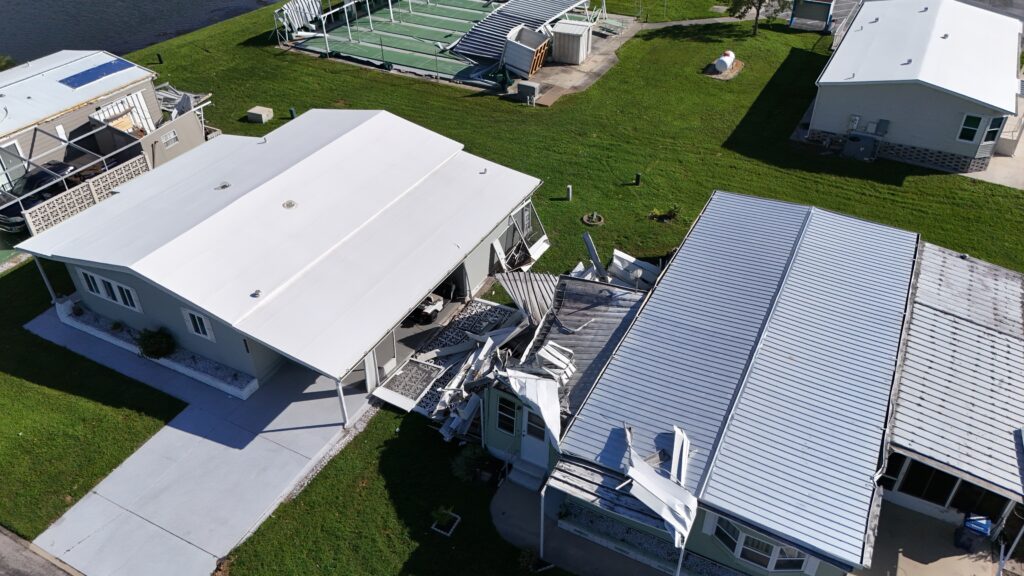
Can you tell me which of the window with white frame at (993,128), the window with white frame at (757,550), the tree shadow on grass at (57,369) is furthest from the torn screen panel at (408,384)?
the window with white frame at (993,128)

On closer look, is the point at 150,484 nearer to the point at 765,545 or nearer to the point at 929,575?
the point at 765,545

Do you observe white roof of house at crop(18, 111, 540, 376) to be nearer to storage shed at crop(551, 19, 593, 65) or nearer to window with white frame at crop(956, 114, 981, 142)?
storage shed at crop(551, 19, 593, 65)

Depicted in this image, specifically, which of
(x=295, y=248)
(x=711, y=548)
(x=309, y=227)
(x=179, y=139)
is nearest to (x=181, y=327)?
(x=295, y=248)

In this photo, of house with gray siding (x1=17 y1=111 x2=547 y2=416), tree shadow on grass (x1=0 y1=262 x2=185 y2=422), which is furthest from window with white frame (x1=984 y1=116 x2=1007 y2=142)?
tree shadow on grass (x1=0 y1=262 x2=185 y2=422)

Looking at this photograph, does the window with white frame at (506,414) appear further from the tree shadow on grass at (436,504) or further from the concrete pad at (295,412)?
the concrete pad at (295,412)

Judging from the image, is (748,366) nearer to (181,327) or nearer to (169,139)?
(181,327)

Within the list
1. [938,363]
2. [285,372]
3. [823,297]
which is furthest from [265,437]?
[938,363]
